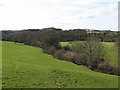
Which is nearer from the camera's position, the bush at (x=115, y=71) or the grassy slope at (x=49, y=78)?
the grassy slope at (x=49, y=78)

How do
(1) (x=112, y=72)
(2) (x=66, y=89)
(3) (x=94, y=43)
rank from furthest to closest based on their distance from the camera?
(3) (x=94, y=43)
(1) (x=112, y=72)
(2) (x=66, y=89)

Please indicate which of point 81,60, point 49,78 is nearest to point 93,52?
point 81,60

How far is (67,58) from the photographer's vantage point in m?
40.5

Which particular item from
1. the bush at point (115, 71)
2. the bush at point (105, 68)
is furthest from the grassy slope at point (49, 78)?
the bush at point (105, 68)

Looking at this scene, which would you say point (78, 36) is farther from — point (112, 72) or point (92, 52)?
point (112, 72)

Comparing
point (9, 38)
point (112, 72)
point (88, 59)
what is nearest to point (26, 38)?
point (9, 38)

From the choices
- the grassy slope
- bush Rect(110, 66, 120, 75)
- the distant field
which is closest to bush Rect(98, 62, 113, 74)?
bush Rect(110, 66, 120, 75)

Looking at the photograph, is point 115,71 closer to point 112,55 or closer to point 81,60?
point 81,60

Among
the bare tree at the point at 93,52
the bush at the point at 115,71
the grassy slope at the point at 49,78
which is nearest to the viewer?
the grassy slope at the point at 49,78

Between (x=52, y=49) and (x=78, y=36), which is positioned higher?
(x=78, y=36)

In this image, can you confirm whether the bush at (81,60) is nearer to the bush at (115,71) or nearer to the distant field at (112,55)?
the distant field at (112,55)

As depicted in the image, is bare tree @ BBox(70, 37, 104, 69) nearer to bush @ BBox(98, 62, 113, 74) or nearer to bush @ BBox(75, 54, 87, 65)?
bush @ BBox(75, 54, 87, 65)

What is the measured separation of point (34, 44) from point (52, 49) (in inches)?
1337

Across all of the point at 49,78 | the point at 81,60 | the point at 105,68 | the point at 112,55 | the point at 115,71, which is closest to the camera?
the point at 49,78
